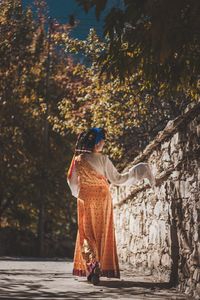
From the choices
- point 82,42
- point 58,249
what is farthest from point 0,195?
point 82,42

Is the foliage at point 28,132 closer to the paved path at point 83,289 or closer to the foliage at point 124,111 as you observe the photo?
the foliage at point 124,111

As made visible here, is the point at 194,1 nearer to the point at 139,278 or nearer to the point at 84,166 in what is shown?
the point at 84,166

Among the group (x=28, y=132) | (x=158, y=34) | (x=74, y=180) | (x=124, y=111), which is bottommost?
(x=74, y=180)

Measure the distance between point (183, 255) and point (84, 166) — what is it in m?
1.85

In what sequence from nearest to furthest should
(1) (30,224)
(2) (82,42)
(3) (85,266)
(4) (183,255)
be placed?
(4) (183,255), (3) (85,266), (2) (82,42), (1) (30,224)

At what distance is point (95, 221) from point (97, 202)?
23cm

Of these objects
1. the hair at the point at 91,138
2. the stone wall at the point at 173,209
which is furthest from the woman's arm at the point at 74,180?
the stone wall at the point at 173,209

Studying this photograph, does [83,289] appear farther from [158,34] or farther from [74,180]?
[158,34]

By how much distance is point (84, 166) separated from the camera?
7.21m

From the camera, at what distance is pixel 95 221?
721 centimetres

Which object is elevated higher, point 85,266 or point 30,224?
point 30,224

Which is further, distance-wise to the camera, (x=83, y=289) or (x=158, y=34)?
(x=83, y=289)

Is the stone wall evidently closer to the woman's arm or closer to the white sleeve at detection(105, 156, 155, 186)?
the white sleeve at detection(105, 156, 155, 186)

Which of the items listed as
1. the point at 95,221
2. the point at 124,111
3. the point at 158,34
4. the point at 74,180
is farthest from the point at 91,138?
the point at 124,111
